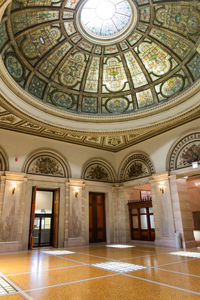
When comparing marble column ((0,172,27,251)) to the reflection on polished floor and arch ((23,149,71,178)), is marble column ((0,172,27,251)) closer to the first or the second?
arch ((23,149,71,178))

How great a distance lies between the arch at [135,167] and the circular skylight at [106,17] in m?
7.65

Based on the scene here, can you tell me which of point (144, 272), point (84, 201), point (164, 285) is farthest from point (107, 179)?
point (164, 285)

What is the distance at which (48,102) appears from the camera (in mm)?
13141

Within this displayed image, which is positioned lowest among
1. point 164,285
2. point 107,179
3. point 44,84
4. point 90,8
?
point 164,285

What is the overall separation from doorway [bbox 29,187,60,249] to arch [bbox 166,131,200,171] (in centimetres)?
730

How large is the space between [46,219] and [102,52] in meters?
11.2

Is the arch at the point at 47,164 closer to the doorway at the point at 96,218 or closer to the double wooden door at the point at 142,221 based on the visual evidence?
Answer: the doorway at the point at 96,218

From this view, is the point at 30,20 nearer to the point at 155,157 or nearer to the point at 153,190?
the point at 155,157

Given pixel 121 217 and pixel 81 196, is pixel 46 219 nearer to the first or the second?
pixel 81 196

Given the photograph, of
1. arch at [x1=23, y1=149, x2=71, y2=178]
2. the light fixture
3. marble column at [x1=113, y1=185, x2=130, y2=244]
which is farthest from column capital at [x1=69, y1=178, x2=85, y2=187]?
the light fixture

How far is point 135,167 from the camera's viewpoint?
15.2 m

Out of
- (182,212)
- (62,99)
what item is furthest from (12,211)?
(182,212)

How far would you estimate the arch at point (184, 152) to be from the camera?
38.6 feet

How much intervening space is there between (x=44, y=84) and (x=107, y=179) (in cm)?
791
